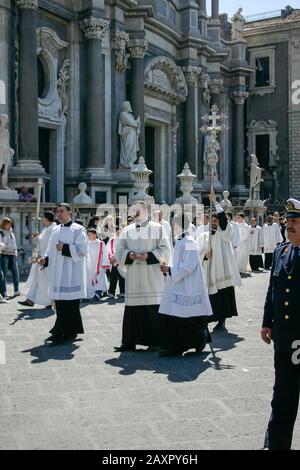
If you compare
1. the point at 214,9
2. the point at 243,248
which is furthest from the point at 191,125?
the point at 243,248

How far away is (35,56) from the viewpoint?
1828cm

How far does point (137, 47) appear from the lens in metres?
23.7

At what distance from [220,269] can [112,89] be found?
14292 mm

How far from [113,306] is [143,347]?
3.28 m

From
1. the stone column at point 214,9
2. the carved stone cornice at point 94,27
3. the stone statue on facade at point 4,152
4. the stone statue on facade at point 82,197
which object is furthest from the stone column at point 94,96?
the stone column at point 214,9

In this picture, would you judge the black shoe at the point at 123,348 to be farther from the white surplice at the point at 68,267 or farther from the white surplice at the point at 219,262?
the white surplice at the point at 219,262

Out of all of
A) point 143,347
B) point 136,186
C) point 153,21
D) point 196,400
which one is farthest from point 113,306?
point 153,21

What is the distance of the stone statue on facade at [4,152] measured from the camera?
51.9ft

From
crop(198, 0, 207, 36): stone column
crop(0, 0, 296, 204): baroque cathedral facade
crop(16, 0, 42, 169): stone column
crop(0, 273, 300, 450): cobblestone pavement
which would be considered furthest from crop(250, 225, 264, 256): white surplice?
crop(198, 0, 207, 36): stone column

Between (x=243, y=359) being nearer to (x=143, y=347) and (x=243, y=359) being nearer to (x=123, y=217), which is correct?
(x=143, y=347)

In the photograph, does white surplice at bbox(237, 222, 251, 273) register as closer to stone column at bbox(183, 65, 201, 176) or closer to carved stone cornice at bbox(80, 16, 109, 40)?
carved stone cornice at bbox(80, 16, 109, 40)

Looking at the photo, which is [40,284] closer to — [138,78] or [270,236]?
[270,236]

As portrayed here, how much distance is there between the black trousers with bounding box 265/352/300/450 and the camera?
4.38 meters

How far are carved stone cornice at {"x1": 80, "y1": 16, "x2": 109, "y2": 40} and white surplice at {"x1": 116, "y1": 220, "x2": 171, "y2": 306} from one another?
14.0 metres
